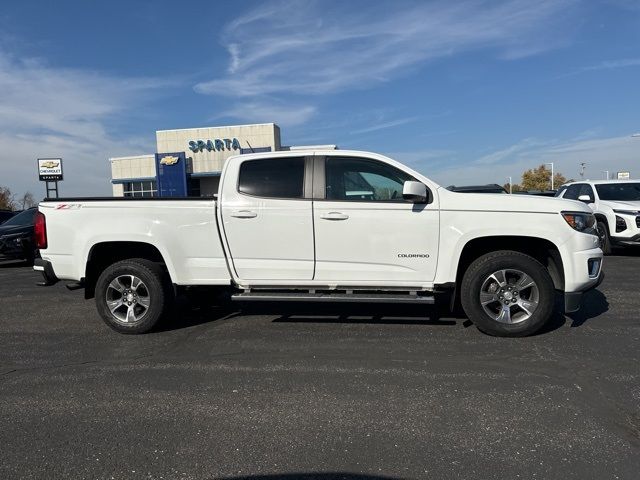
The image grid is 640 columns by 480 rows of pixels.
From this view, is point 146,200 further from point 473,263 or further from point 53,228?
point 473,263

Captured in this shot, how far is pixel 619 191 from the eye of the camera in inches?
466

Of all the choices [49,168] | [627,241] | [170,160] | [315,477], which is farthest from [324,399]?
[170,160]

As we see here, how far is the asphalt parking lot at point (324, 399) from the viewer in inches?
116

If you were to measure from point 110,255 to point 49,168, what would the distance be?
104 feet

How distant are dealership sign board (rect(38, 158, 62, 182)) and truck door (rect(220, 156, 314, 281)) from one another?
32.3 m

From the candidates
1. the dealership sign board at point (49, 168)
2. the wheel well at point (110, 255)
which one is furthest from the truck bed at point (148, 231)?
the dealership sign board at point (49, 168)

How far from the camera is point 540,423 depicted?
3383mm

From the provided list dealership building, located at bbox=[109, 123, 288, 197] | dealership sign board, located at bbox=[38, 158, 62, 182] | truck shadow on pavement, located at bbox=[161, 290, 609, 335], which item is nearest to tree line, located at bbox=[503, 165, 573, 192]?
dealership building, located at bbox=[109, 123, 288, 197]

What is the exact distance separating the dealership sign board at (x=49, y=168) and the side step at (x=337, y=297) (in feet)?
107

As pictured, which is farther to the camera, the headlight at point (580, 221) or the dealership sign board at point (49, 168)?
the dealership sign board at point (49, 168)

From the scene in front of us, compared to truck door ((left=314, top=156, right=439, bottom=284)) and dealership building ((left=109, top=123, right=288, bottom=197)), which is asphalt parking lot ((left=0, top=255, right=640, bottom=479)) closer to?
truck door ((left=314, top=156, right=439, bottom=284))

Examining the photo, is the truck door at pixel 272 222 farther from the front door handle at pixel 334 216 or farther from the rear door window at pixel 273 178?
the front door handle at pixel 334 216

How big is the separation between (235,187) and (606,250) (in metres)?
9.46

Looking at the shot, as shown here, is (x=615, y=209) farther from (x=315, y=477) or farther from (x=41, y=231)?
(x=41, y=231)
